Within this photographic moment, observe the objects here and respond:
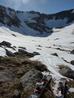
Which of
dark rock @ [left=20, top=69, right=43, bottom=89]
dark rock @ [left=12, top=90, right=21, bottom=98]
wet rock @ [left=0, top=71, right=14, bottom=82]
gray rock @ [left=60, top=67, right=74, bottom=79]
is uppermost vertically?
gray rock @ [left=60, top=67, right=74, bottom=79]

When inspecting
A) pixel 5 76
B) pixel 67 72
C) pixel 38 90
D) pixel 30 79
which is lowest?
pixel 38 90

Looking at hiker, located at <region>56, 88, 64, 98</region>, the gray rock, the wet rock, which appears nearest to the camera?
hiker, located at <region>56, 88, 64, 98</region>

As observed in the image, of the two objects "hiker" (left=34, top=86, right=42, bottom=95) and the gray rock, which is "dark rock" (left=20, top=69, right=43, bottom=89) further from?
the gray rock

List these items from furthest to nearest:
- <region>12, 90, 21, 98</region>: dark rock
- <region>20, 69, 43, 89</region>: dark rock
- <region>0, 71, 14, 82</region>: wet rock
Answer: <region>0, 71, 14, 82</region>: wet rock, <region>20, 69, 43, 89</region>: dark rock, <region>12, 90, 21, 98</region>: dark rock

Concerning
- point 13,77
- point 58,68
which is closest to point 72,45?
point 58,68

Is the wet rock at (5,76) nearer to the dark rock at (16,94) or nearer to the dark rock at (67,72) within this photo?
the dark rock at (16,94)

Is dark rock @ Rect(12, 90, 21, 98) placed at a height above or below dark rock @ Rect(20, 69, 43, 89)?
below

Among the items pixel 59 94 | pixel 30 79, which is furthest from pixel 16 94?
pixel 59 94

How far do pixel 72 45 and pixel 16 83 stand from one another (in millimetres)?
157613

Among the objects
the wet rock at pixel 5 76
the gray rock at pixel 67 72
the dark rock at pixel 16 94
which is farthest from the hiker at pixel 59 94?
the gray rock at pixel 67 72

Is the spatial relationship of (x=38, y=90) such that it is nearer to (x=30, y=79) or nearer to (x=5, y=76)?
(x=30, y=79)

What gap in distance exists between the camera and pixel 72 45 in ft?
634

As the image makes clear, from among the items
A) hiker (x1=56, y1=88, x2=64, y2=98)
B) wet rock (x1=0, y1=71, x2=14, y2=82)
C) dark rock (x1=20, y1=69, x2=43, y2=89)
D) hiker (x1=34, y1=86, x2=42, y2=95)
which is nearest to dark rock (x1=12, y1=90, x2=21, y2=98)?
dark rock (x1=20, y1=69, x2=43, y2=89)

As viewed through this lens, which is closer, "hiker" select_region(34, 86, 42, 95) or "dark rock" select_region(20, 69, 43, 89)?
"hiker" select_region(34, 86, 42, 95)
